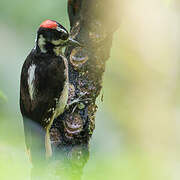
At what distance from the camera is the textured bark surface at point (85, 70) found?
2844mm

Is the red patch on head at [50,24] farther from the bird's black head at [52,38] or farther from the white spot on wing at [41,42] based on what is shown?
the white spot on wing at [41,42]

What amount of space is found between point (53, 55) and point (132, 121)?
1679 mm

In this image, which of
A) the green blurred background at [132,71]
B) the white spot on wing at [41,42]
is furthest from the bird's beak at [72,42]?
the green blurred background at [132,71]

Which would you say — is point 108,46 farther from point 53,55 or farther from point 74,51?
point 53,55

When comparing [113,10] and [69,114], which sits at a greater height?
[113,10]

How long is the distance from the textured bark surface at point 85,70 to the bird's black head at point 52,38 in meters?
0.14

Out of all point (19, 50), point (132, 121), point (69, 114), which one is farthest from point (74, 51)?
point (19, 50)

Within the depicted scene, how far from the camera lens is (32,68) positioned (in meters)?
3.15

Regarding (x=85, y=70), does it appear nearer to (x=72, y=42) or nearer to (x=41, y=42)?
(x=72, y=42)

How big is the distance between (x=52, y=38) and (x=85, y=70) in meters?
0.51

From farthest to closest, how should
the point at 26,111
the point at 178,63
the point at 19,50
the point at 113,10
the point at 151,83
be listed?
1. the point at 19,50
2. the point at 151,83
3. the point at 178,63
4. the point at 26,111
5. the point at 113,10

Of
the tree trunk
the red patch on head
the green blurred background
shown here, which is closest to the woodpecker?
the red patch on head

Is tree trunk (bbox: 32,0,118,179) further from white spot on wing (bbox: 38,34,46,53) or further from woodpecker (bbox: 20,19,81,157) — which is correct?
white spot on wing (bbox: 38,34,46,53)

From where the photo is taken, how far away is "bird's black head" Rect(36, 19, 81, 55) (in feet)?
10.2
